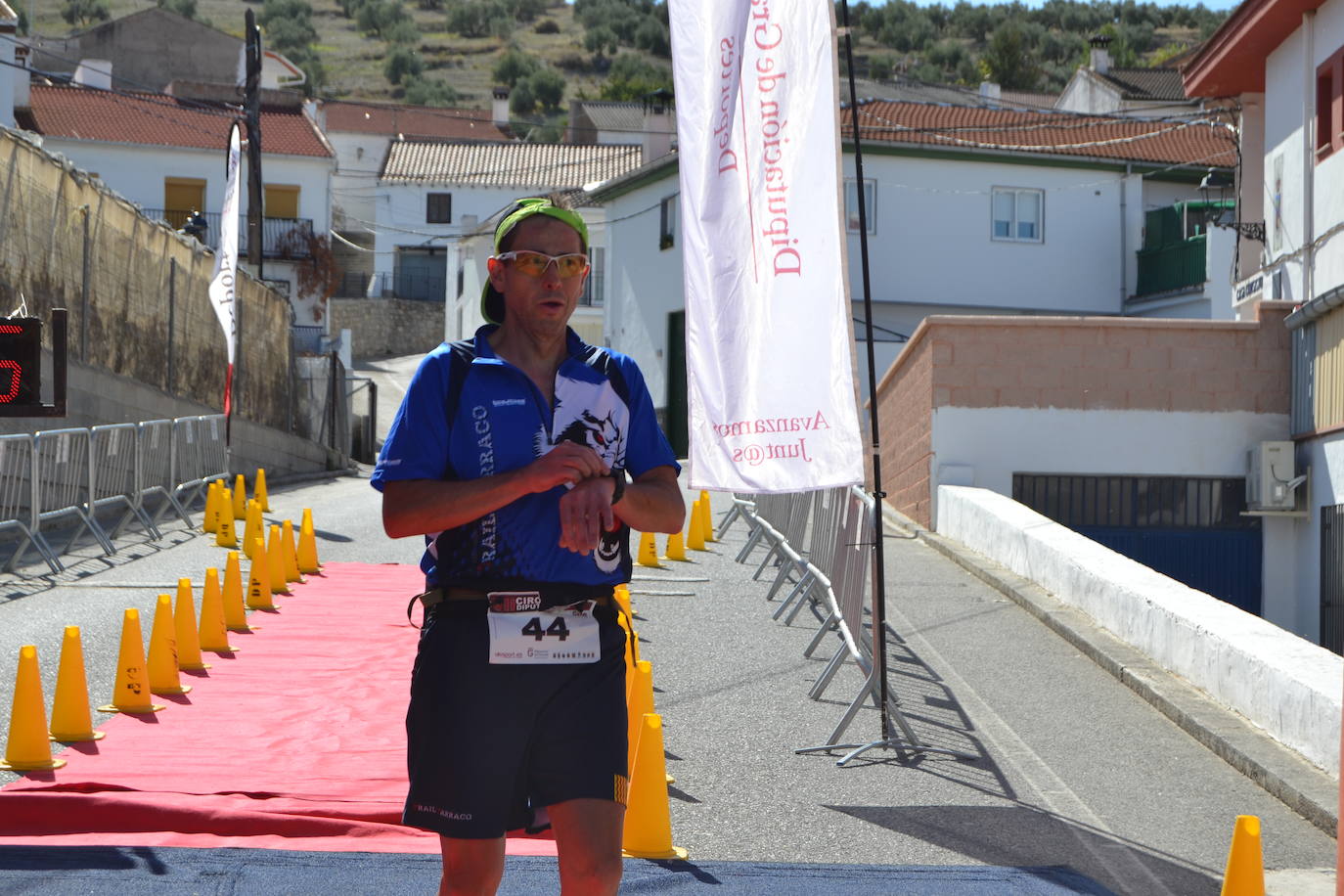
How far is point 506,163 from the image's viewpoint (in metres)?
69.5

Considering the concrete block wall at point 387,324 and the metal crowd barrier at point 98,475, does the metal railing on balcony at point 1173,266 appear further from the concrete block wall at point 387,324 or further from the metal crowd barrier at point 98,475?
the concrete block wall at point 387,324

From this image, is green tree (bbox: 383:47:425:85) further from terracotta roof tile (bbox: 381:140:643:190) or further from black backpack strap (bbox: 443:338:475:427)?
black backpack strap (bbox: 443:338:475:427)

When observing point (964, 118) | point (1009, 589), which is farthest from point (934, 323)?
point (964, 118)

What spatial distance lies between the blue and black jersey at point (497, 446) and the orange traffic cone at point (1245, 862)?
2357 mm

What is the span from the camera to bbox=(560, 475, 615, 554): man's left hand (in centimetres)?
338

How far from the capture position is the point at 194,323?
25.6 metres

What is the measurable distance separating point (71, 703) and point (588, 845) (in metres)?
5.02

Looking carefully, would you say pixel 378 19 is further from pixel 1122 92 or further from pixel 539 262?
pixel 539 262

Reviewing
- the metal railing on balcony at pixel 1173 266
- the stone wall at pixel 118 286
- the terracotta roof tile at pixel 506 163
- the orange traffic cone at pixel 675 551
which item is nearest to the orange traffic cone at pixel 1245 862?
the orange traffic cone at pixel 675 551

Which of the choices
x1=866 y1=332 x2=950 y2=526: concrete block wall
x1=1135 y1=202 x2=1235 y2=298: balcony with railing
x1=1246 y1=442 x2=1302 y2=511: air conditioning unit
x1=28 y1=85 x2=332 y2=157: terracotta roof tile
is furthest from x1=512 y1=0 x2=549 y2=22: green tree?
x1=1246 y1=442 x2=1302 y2=511: air conditioning unit

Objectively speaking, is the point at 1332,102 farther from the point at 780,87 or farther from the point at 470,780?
the point at 470,780

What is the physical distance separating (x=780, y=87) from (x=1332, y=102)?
13.9 meters

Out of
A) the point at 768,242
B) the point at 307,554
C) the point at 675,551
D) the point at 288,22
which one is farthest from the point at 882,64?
the point at 768,242

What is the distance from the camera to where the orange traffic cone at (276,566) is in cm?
1341
